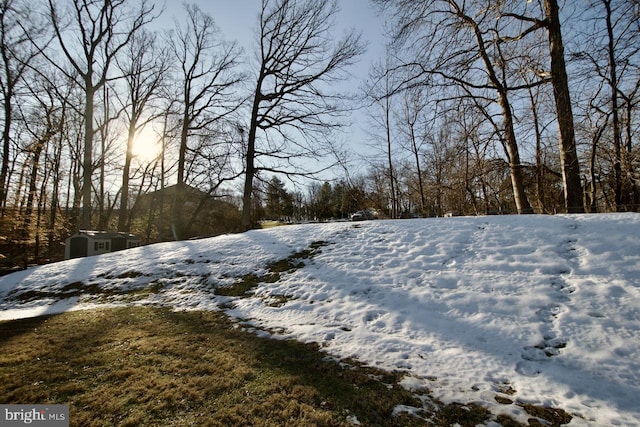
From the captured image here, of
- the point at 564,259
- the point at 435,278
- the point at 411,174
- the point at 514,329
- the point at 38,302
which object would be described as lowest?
the point at 38,302

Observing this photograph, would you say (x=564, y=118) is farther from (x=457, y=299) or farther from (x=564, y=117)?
(x=457, y=299)

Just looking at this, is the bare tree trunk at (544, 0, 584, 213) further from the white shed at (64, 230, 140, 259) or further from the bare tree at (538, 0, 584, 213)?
the white shed at (64, 230, 140, 259)

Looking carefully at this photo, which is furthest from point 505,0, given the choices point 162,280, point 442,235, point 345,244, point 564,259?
point 162,280

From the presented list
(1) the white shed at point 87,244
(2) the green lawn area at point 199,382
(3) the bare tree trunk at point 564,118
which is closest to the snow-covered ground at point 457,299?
(2) the green lawn area at point 199,382

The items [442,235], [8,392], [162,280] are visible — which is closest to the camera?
[8,392]

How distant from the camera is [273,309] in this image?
19.0 ft

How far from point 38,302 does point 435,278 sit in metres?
10.4

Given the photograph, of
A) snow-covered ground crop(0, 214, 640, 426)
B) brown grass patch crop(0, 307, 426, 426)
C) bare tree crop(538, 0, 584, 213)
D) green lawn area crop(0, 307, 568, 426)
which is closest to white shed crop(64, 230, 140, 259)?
snow-covered ground crop(0, 214, 640, 426)

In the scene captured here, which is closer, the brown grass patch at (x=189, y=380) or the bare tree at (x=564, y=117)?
the brown grass patch at (x=189, y=380)

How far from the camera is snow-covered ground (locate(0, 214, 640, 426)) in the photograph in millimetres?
3166

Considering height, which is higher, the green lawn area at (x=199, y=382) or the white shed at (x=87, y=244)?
the white shed at (x=87, y=244)

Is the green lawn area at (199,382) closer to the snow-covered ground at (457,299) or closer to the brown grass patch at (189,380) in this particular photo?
the brown grass patch at (189,380)

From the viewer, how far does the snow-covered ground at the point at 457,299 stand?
3166mm

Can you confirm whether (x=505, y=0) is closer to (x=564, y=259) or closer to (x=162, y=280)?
(x=564, y=259)
